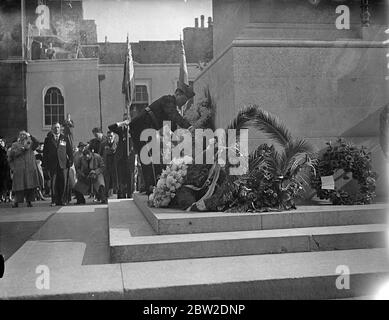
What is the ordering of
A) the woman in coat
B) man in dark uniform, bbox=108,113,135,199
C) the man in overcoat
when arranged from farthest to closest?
the man in overcoat → man in dark uniform, bbox=108,113,135,199 → the woman in coat

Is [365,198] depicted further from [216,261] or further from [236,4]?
[236,4]

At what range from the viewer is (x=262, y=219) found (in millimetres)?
5336

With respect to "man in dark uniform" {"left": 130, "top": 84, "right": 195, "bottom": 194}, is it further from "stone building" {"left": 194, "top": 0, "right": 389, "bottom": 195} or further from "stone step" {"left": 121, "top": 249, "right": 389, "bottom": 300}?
"stone step" {"left": 121, "top": 249, "right": 389, "bottom": 300}

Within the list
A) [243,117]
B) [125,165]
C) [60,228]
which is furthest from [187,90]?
[125,165]

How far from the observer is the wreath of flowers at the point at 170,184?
20.7 ft

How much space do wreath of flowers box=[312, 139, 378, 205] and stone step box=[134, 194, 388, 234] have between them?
1.56ft

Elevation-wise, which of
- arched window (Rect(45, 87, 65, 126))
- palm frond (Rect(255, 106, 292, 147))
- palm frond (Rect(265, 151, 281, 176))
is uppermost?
arched window (Rect(45, 87, 65, 126))

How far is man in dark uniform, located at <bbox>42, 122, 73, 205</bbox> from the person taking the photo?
8.76 meters

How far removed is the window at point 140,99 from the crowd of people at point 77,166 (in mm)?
257

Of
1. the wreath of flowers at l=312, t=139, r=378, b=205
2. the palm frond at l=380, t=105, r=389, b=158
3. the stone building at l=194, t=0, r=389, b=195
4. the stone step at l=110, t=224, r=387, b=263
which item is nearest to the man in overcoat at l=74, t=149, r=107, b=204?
the stone building at l=194, t=0, r=389, b=195

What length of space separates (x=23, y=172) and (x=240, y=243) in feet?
23.3

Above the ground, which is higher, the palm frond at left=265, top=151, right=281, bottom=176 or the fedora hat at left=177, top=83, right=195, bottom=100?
the fedora hat at left=177, top=83, right=195, bottom=100

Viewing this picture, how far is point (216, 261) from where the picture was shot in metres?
4.59

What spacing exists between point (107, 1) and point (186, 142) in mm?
2787
